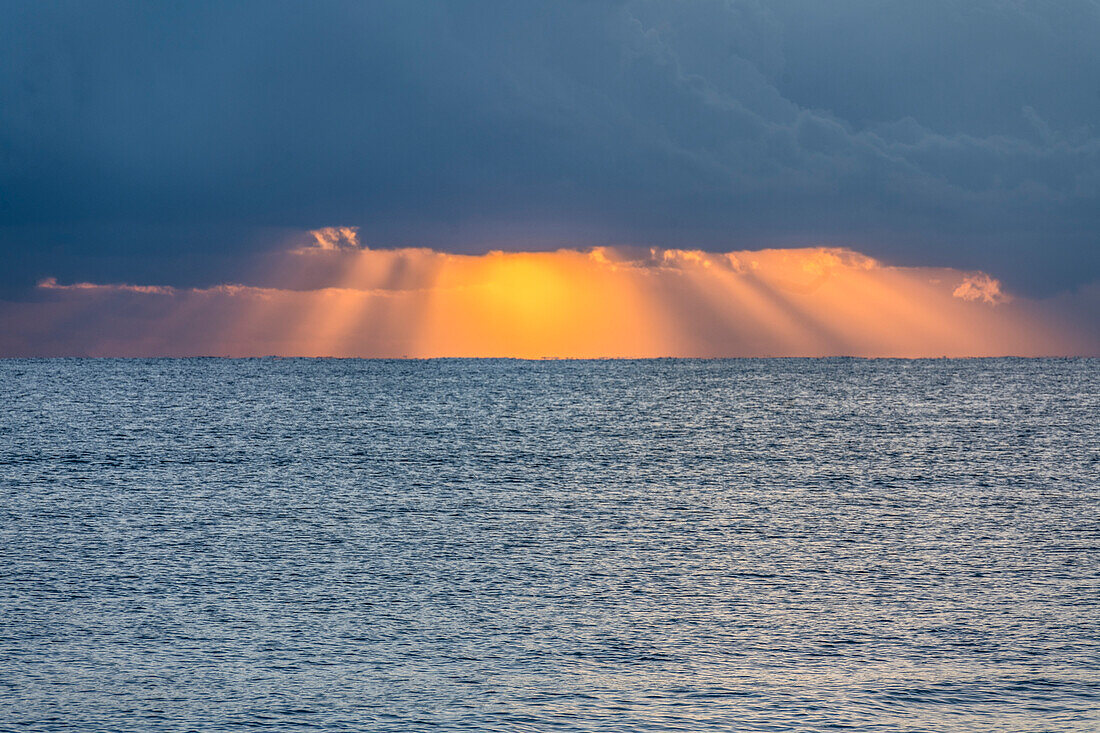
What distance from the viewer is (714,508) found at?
153 feet

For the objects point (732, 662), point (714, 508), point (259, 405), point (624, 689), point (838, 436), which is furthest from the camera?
point (259, 405)

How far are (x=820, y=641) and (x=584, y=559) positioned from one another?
1129 centimetres

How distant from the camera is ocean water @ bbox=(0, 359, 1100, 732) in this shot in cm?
2003

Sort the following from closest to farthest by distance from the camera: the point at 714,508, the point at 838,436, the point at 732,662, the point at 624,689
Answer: the point at 624,689 < the point at 732,662 < the point at 714,508 < the point at 838,436

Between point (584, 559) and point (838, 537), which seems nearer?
point (584, 559)

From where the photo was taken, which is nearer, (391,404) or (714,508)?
(714,508)

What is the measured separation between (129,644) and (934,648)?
57.4 ft

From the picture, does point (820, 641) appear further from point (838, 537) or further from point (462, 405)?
point (462, 405)

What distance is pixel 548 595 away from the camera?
29.0 m

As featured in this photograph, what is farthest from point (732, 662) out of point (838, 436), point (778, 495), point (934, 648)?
point (838, 436)

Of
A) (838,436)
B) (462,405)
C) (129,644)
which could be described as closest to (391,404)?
(462,405)

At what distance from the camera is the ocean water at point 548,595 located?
20.0m

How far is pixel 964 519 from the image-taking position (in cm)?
4244

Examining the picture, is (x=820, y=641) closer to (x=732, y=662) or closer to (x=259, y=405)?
(x=732, y=662)
